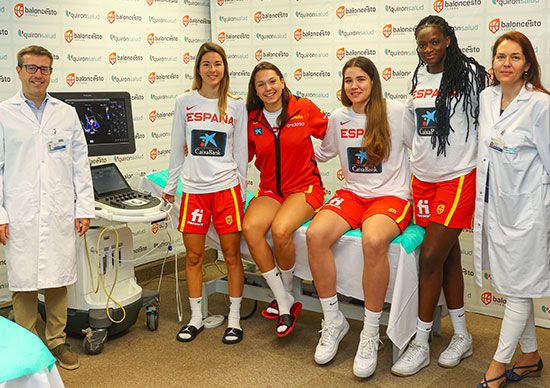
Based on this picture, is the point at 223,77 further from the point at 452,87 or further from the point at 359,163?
the point at 452,87

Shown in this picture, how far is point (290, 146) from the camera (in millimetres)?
3592

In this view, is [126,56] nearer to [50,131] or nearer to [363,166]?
[50,131]

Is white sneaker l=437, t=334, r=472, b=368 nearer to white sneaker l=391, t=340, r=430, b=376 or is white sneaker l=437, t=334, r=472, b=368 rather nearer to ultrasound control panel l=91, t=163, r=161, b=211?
white sneaker l=391, t=340, r=430, b=376

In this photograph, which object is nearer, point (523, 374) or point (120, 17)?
point (523, 374)

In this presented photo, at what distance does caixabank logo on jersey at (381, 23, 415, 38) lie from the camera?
13.1 feet

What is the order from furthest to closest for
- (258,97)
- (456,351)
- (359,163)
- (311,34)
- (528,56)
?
(311,34), (258,97), (359,163), (456,351), (528,56)

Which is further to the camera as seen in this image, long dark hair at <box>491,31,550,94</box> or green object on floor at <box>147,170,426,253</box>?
green object on floor at <box>147,170,426,253</box>

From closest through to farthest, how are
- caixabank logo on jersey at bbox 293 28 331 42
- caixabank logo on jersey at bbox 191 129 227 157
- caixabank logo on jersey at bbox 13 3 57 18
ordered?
caixabank logo on jersey at bbox 191 129 227 157 → caixabank logo on jersey at bbox 13 3 57 18 → caixabank logo on jersey at bbox 293 28 331 42

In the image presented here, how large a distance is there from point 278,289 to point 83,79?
1.95m

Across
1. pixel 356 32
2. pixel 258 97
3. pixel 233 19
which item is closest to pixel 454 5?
pixel 356 32

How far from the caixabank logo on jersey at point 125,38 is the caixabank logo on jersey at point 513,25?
7.77ft

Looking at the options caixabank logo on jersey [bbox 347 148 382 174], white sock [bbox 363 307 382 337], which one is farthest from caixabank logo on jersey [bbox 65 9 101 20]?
white sock [bbox 363 307 382 337]

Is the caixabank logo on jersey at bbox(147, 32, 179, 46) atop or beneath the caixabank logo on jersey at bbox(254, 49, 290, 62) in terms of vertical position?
atop

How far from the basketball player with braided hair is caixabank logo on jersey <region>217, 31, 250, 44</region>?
1973 millimetres
